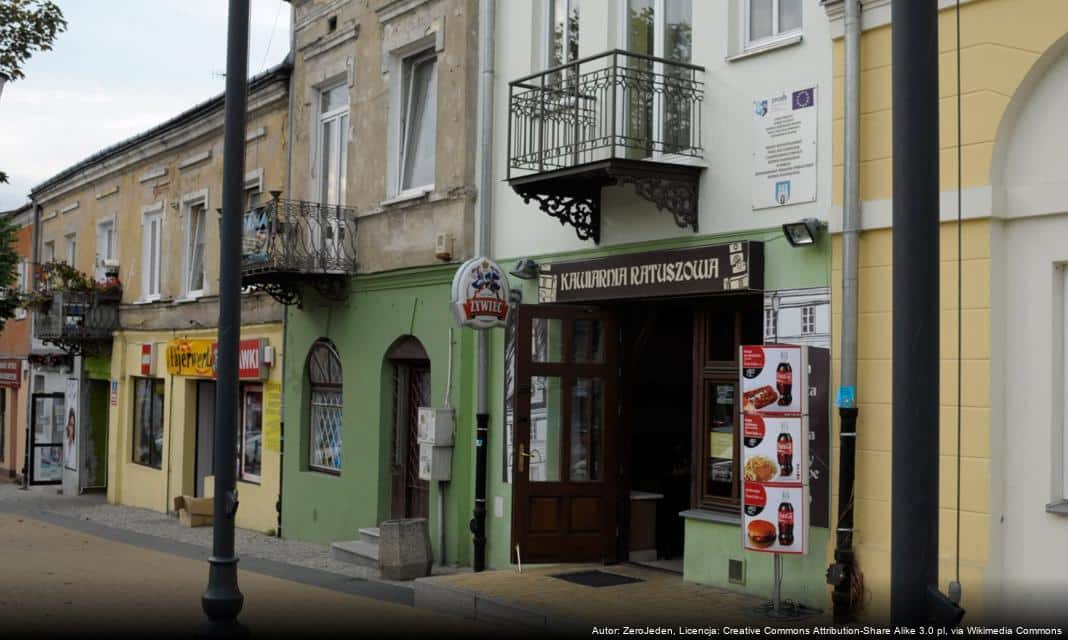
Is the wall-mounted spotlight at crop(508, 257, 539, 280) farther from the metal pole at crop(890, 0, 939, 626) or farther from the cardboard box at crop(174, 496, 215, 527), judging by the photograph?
the metal pole at crop(890, 0, 939, 626)

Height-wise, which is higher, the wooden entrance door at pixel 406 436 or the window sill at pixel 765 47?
the window sill at pixel 765 47

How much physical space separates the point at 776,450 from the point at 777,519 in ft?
1.69

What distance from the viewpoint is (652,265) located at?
37.2 feet

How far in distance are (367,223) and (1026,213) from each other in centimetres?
904

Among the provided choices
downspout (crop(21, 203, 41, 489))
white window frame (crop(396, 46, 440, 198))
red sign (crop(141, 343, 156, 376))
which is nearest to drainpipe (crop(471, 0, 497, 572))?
white window frame (crop(396, 46, 440, 198))

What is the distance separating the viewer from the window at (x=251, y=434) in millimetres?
19000

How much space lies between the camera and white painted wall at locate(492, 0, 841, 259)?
32.8 feet

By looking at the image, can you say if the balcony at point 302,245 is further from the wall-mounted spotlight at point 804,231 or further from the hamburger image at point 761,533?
the hamburger image at point 761,533

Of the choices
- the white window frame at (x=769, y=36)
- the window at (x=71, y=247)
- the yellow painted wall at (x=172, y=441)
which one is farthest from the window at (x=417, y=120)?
the window at (x=71, y=247)

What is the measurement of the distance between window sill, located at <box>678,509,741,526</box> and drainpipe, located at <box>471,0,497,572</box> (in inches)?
111

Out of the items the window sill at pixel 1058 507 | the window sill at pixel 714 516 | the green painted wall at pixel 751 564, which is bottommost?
the green painted wall at pixel 751 564

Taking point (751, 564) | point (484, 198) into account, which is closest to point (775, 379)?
point (751, 564)

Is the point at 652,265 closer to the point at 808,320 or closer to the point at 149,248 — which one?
the point at 808,320

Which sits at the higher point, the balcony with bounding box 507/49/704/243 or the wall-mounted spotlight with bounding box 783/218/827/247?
the balcony with bounding box 507/49/704/243
